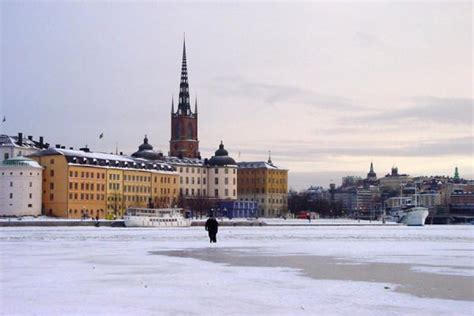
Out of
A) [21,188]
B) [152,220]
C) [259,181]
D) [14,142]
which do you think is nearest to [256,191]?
[259,181]

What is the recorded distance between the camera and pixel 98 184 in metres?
116

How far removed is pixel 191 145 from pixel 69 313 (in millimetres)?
155605

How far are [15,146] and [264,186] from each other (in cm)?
5987

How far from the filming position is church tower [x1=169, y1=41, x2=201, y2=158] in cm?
16645

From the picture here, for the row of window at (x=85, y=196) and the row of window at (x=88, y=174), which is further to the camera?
the row of window at (x=88, y=174)

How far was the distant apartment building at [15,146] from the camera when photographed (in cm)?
11856

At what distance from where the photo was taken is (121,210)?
12006 cm

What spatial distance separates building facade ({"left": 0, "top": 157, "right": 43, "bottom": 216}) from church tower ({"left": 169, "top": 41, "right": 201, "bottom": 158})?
58.8m

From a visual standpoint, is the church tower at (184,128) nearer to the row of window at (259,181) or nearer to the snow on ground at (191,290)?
the row of window at (259,181)

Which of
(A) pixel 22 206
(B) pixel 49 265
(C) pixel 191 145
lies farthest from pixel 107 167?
(B) pixel 49 265

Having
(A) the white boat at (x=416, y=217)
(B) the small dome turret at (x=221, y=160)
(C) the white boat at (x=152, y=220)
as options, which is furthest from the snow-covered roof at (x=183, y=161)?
(C) the white boat at (x=152, y=220)

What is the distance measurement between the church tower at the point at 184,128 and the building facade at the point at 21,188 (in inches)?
2315

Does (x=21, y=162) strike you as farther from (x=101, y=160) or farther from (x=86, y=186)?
(x=101, y=160)

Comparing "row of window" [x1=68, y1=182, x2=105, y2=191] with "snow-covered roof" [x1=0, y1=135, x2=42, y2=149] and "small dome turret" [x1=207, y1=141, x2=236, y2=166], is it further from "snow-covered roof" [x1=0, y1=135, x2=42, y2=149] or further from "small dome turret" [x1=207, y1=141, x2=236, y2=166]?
"small dome turret" [x1=207, y1=141, x2=236, y2=166]
